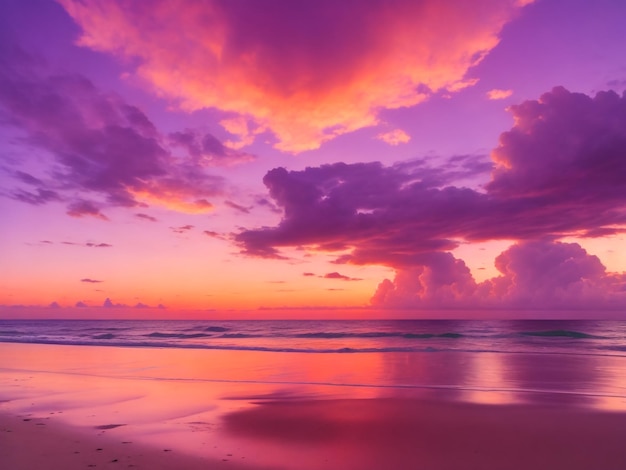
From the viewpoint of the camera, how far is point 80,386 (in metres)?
16.1

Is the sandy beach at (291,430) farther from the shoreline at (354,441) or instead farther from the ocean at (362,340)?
the ocean at (362,340)

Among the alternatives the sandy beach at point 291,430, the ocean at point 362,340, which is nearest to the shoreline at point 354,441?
the sandy beach at point 291,430

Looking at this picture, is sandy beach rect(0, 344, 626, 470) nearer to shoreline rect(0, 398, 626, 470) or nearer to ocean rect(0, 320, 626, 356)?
shoreline rect(0, 398, 626, 470)

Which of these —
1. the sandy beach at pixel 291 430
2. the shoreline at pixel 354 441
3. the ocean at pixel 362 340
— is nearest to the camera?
the shoreline at pixel 354 441

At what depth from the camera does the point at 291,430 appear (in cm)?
1032

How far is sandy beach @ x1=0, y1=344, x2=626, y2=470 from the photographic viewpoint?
8109 millimetres

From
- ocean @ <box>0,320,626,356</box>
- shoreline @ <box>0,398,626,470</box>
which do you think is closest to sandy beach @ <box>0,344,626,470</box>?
shoreline @ <box>0,398,626,470</box>

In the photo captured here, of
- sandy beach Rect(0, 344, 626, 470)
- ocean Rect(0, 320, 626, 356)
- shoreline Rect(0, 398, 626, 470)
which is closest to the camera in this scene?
shoreline Rect(0, 398, 626, 470)

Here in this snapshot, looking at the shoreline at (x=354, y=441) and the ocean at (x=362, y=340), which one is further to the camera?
the ocean at (x=362, y=340)

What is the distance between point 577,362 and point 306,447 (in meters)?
22.0

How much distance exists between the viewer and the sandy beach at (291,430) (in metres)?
8.11

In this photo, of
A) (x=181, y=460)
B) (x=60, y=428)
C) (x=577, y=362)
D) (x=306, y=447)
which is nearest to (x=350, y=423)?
(x=306, y=447)

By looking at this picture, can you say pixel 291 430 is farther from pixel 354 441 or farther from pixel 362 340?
pixel 362 340

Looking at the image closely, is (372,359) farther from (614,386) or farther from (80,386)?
(80,386)
